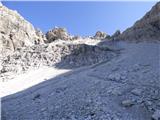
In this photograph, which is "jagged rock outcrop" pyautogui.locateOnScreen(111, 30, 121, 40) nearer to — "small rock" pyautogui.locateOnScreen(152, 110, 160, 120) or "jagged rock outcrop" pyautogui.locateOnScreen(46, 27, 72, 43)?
"jagged rock outcrop" pyautogui.locateOnScreen(46, 27, 72, 43)

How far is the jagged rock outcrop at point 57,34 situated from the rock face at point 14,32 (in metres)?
4.49

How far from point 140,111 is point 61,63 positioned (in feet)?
63.7

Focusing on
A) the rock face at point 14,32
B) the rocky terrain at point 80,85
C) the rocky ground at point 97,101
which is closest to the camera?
the rocky ground at point 97,101

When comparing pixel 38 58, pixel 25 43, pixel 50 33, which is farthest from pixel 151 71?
pixel 50 33

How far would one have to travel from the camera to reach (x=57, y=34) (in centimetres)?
5403

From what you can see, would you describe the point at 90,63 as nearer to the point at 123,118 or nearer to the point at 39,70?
the point at 39,70

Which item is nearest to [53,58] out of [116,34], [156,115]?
[116,34]

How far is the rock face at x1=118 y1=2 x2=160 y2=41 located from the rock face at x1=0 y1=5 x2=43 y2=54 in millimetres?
12445

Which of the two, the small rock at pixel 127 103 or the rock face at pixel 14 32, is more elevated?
the rock face at pixel 14 32

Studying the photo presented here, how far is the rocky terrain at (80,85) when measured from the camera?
12594mm

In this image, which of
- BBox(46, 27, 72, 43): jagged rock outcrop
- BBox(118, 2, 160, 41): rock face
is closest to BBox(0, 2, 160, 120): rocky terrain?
BBox(118, 2, 160, 41): rock face

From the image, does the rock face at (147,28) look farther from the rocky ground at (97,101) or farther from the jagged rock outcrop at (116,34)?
the rocky ground at (97,101)

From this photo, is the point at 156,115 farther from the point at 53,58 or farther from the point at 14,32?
the point at 14,32

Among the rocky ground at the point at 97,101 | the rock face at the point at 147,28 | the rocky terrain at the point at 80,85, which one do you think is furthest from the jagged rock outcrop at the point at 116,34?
the rocky ground at the point at 97,101
